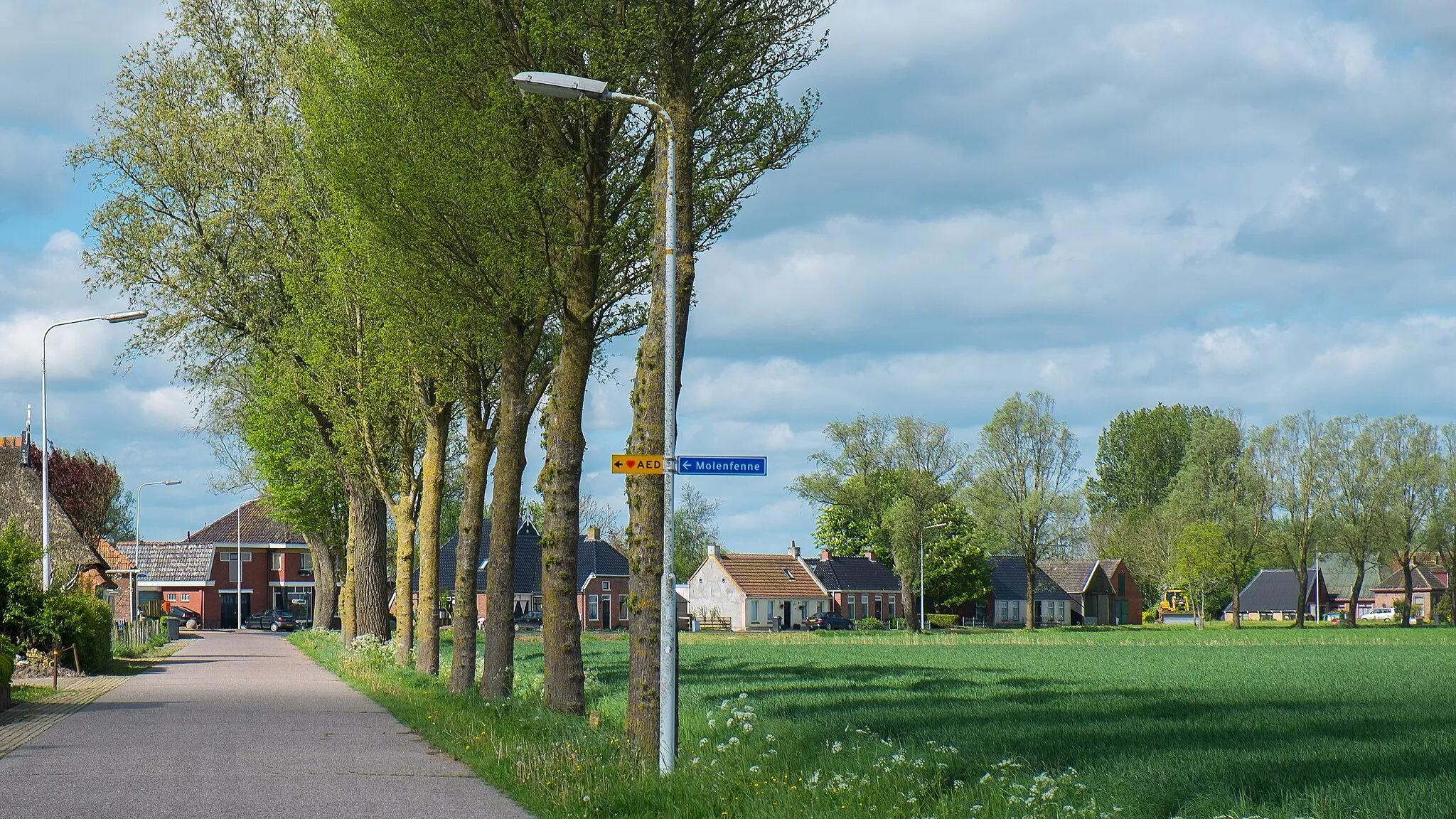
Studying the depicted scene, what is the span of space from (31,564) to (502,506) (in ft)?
36.1

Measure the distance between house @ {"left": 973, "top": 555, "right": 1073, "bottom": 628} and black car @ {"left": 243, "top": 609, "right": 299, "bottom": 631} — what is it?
59.3 metres

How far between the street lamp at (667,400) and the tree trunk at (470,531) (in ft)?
32.3

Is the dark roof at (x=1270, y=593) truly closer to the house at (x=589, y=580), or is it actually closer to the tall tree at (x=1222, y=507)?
the tall tree at (x=1222, y=507)

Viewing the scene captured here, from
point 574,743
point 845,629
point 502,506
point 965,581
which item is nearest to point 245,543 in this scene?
point 845,629

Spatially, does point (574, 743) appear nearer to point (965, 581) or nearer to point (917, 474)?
point (917, 474)

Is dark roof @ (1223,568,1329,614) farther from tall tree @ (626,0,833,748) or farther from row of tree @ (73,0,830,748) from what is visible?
tall tree @ (626,0,833,748)

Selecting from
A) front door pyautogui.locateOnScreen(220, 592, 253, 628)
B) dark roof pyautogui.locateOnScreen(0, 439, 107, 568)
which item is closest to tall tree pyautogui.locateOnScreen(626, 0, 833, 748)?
dark roof pyautogui.locateOnScreen(0, 439, 107, 568)

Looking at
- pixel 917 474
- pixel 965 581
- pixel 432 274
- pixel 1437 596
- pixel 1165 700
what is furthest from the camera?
pixel 1437 596

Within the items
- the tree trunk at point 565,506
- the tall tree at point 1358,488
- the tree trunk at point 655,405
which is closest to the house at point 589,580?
the tall tree at point 1358,488

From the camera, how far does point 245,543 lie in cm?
10612

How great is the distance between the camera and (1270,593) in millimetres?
145500

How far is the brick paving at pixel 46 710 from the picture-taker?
16.9m

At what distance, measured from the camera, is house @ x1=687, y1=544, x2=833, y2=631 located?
4163 inches

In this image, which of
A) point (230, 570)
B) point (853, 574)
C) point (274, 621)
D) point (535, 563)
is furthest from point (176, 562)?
point (853, 574)
